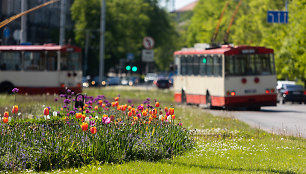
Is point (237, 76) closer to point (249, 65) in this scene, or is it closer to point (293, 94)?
point (249, 65)

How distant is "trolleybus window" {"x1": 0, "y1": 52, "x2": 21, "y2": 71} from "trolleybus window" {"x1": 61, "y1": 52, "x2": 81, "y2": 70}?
2.37 metres

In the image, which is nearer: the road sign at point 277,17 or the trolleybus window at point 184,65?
the trolleybus window at point 184,65

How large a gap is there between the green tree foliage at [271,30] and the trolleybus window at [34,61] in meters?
16.5

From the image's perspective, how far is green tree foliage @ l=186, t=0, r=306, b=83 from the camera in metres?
45.1

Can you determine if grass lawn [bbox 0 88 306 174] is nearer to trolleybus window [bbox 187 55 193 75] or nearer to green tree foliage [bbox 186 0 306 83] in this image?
trolleybus window [bbox 187 55 193 75]

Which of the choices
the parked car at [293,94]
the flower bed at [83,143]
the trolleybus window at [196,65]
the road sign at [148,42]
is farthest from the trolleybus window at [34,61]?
the flower bed at [83,143]

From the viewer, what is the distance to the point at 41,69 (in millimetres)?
36500

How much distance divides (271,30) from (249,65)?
2535 centimetres

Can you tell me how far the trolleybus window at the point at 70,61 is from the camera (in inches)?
1444

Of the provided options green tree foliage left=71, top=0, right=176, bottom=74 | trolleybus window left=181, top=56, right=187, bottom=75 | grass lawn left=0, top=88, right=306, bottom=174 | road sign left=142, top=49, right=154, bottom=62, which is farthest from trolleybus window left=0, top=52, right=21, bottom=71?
green tree foliage left=71, top=0, right=176, bottom=74

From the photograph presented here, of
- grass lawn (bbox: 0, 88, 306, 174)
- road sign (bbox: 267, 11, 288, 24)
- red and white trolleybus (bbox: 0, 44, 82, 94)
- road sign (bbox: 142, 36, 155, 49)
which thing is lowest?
grass lawn (bbox: 0, 88, 306, 174)

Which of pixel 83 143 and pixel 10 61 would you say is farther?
pixel 10 61

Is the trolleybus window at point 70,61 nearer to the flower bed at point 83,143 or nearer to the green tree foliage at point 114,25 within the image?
the flower bed at point 83,143

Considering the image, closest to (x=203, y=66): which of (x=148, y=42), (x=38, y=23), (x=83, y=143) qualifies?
(x=148, y=42)
